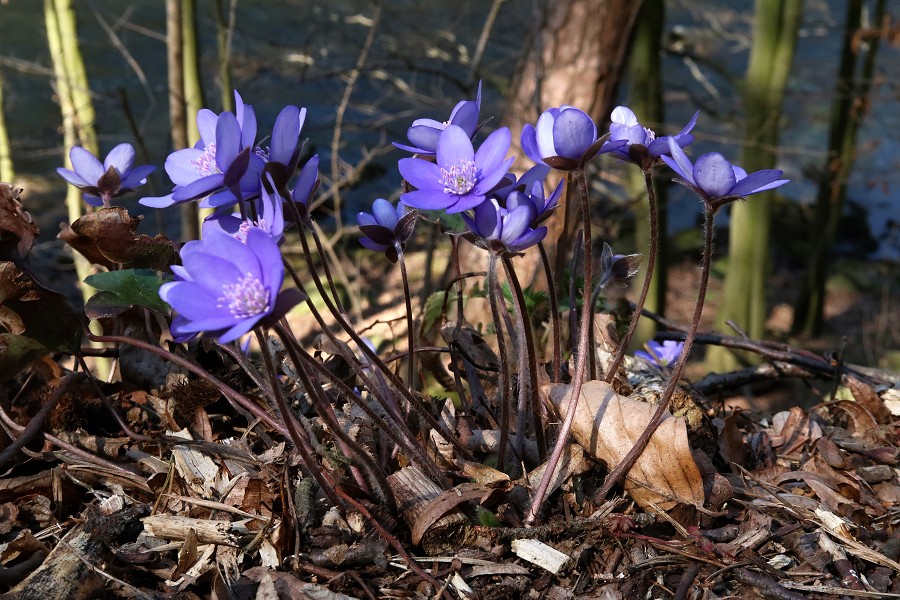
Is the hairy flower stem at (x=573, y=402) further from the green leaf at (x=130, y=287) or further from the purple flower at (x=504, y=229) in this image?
the green leaf at (x=130, y=287)

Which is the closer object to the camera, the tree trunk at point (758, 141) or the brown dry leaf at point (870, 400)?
the brown dry leaf at point (870, 400)

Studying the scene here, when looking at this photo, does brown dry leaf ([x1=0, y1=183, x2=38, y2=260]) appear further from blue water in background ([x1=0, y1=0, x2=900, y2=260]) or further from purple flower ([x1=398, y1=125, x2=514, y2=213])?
blue water in background ([x1=0, y1=0, x2=900, y2=260])

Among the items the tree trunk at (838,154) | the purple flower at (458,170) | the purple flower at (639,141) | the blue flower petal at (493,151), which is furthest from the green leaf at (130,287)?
the tree trunk at (838,154)

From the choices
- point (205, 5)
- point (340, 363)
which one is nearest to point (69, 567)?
point (340, 363)

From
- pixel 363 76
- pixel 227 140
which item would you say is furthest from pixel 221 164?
pixel 363 76

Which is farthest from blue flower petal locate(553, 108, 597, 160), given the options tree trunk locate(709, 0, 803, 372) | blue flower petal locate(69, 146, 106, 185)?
tree trunk locate(709, 0, 803, 372)

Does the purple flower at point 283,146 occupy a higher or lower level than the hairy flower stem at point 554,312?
higher

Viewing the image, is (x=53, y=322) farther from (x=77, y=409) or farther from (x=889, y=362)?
(x=889, y=362)

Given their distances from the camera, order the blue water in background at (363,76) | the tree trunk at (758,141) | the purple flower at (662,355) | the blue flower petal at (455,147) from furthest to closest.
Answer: the blue water in background at (363,76), the tree trunk at (758,141), the purple flower at (662,355), the blue flower petal at (455,147)
